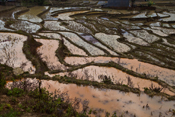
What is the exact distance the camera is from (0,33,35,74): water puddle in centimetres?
550

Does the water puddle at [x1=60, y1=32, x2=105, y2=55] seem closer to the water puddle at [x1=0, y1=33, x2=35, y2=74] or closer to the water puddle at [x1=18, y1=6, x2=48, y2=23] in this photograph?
the water puddle at [x1=0, y1=33, x2=35, y2=74]

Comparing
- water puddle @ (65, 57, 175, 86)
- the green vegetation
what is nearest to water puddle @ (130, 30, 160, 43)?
water puddle @ (65, 57, 175, 86)

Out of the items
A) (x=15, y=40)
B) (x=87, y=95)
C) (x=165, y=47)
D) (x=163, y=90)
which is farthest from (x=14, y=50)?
(x=165, y=47)

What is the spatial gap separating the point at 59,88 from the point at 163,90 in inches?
124

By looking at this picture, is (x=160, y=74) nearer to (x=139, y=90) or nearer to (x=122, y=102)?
(x=139, y=90)

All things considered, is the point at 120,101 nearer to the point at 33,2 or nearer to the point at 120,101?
the point at 120,101

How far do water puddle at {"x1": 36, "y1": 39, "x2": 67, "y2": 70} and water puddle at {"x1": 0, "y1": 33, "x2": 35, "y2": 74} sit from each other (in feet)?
2.56

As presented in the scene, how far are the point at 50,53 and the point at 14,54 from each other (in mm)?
1629

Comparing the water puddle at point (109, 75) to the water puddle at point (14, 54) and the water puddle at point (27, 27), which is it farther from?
the water puddle at point (27, 27)

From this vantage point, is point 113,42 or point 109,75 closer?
point 109,75

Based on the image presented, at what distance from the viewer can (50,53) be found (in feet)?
23.0

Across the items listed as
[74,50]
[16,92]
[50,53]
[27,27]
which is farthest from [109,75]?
[27,27]

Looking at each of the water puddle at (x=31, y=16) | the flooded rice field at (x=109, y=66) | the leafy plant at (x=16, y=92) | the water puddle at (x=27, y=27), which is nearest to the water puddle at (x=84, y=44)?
the flooded rice field at (x=109, y=66)

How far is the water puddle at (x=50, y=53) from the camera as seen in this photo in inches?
230
